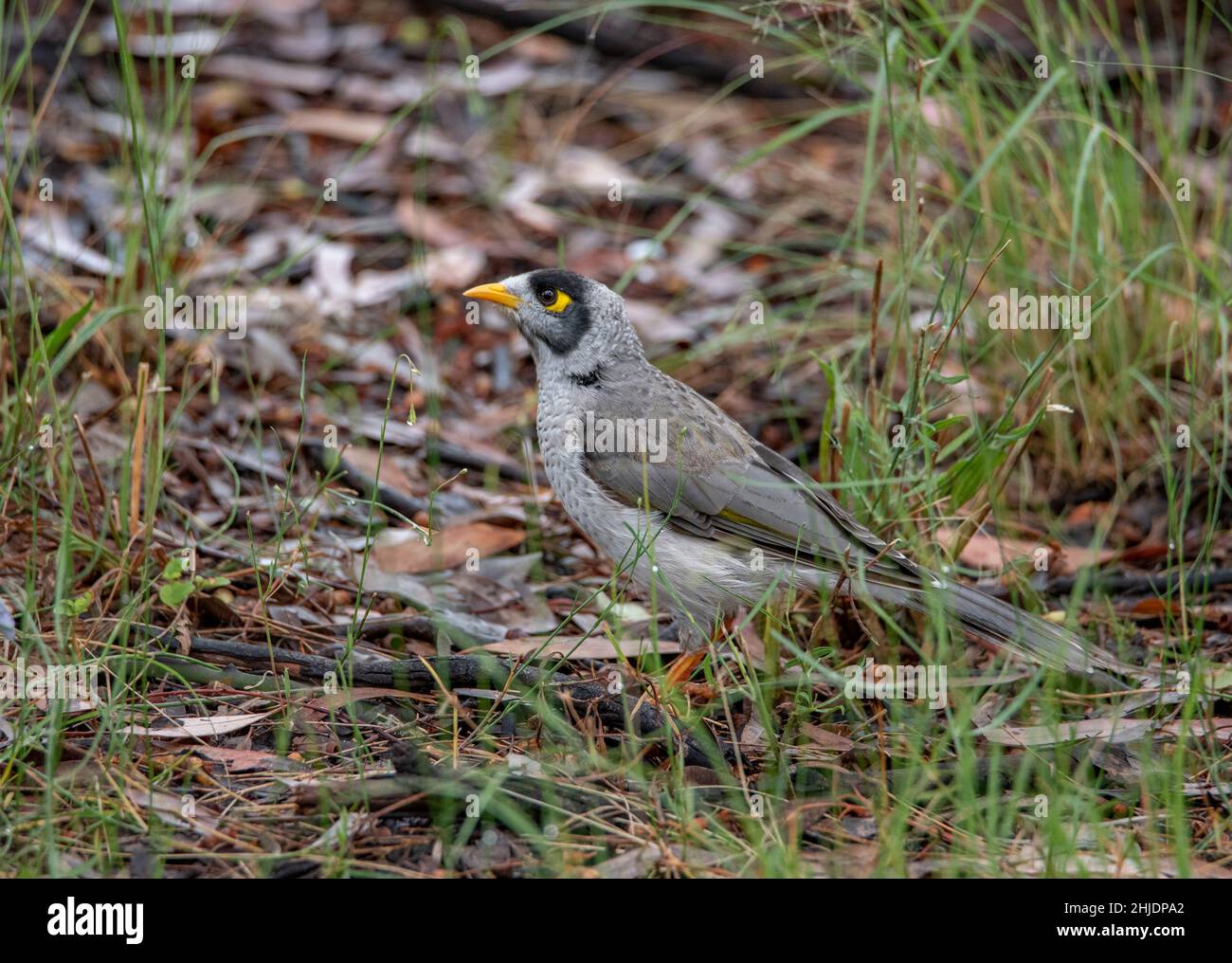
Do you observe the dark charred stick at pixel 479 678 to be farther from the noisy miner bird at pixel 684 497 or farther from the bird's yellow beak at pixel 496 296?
the bird's yellow beak at pixel 496 296

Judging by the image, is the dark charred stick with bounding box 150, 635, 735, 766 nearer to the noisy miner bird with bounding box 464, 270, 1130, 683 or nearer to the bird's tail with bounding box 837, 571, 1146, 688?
the noisy miner bird with bounding box 464, 270, 1130, 683

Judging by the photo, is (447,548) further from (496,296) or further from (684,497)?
(684,497)

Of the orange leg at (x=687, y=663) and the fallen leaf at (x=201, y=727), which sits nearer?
the fallen leaf at (x=201, y=727)

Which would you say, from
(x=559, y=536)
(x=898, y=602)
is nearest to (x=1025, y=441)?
(x=898, y=602)

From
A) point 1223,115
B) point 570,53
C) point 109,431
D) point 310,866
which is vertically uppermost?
point 570,53

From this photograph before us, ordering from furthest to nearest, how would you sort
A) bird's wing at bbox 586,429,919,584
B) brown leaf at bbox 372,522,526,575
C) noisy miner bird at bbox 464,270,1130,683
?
1. brown leaf at bbox 372,522,526,575
2. bird's wing at bbox 586,429,919,584
3. noisy miner bird at bbox 464,270,1130,683

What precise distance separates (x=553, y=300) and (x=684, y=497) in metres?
0.99

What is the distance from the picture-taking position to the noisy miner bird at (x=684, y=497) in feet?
15.6

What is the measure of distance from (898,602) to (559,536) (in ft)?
6.19

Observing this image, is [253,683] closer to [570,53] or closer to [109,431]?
[109,431]

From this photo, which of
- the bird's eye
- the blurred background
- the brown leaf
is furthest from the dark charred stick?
the bird's eye

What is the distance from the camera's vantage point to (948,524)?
5703 millimetres

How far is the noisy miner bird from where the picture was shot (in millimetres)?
4770

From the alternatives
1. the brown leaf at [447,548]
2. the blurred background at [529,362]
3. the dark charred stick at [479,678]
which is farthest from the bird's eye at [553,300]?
the dark charred stick at [479,678]
